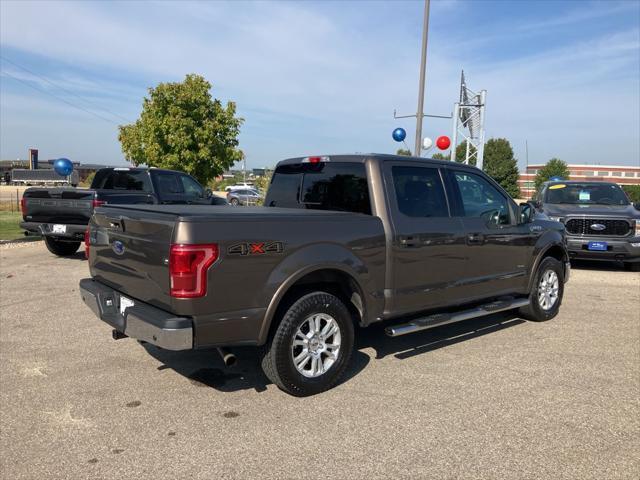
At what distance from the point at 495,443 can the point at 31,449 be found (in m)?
2.84

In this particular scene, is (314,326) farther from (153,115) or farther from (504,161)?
(504,161)

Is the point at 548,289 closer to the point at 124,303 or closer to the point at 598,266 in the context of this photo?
the point at 124,303

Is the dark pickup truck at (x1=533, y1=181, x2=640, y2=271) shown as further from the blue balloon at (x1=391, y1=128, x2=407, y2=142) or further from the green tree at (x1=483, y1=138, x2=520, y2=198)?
the green tree at (x1=483, y1=138, x2=520, y2=198)

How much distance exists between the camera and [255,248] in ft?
11.2

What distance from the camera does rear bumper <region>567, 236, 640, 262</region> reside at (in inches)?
365

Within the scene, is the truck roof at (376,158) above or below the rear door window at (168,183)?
above

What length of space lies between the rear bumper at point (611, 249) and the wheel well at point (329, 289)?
686cm

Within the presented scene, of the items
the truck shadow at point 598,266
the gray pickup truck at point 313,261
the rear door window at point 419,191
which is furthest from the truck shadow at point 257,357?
the truck shadow at point 598,266

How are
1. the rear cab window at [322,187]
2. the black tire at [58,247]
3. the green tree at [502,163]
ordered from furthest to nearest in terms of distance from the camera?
1. the green tree at [502,163]
2. the black tire at [58,247]
3. the rear cab window at [322,187]

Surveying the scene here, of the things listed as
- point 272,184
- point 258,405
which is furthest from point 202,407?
point 272,184

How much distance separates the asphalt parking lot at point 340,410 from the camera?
295cm

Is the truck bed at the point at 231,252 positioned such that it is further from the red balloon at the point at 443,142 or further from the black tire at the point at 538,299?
the red balloon at the point at 443,142

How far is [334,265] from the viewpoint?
12.6ft

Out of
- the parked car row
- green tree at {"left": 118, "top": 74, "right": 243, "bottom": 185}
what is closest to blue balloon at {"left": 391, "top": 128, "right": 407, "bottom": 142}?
green tree at {"left": 118, "top": 74, "right": 243, "bottom": 185}
